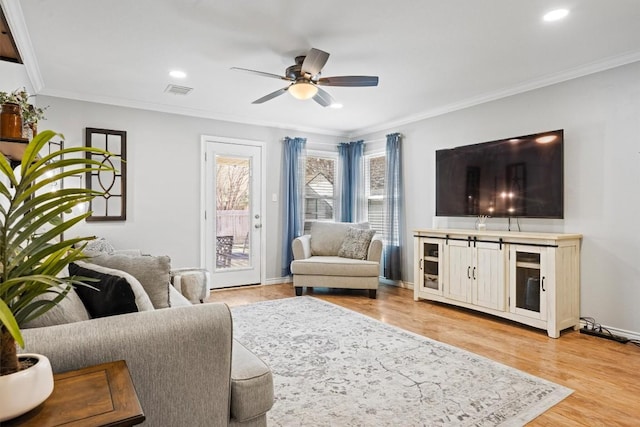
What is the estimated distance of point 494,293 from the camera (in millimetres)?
3754

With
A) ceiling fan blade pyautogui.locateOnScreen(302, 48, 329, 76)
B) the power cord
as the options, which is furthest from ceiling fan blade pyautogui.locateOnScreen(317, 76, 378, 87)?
the power cord

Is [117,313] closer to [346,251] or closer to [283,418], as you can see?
[283,418]

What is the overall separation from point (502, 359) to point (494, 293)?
1090 mm

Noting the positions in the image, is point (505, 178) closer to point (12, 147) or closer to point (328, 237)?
point (328, 237)

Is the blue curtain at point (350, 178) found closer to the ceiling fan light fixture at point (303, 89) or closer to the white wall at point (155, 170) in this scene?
the white wall at point (155, 170)

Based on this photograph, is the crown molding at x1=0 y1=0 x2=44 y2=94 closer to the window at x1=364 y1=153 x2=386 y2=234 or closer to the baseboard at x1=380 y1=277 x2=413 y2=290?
the window at x1=364 y1=153 x2=386 y2=234

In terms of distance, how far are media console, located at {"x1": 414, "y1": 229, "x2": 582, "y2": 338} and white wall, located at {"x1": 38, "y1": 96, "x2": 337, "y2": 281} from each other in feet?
10.3

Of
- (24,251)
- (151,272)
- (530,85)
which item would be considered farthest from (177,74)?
(530,85)

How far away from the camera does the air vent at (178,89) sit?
13.3 feet

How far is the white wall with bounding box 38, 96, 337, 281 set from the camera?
4285mm

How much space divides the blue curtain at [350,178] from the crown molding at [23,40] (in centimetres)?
413

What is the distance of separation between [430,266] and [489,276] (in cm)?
80

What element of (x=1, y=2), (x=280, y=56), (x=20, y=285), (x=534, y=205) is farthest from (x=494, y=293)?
(x=1, y=2)

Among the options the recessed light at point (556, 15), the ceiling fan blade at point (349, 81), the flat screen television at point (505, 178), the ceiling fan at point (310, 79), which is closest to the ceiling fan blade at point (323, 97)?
the ceiling fan at point (310, 79)
